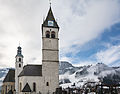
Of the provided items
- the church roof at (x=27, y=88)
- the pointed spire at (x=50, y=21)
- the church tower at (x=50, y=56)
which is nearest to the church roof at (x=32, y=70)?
the church tower at (x=50, y=56)

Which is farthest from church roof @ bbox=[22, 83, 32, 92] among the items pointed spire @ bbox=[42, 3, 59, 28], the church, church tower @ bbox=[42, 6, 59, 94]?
pointed spire @ bbox=[42, 3, 59, 28]

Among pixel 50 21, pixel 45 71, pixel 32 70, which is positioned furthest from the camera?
pixel 50 21

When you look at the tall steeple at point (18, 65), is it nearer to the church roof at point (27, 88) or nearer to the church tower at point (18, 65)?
the church tower at point (18, 65)

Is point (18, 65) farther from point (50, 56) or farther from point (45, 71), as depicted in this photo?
point (50, 56)

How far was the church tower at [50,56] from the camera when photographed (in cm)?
3534

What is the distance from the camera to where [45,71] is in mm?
35500

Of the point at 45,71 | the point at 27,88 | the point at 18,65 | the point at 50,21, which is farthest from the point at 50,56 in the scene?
the point at 18,65

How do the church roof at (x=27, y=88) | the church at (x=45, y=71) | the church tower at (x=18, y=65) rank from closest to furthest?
the church roof at (x=27, y=88) → the church at (x=45, y=71) → the church tower at (x=18, y=65)

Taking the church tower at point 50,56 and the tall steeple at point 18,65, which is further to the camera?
the tall steeple at point 18,65

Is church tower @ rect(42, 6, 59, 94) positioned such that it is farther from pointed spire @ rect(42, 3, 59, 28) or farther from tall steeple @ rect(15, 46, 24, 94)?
tall steeple @ rect(15, 46, 24, 94)

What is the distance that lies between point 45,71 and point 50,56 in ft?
11.3

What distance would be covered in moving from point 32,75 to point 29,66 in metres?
2.90

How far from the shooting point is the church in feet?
115

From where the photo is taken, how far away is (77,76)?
439 ft
